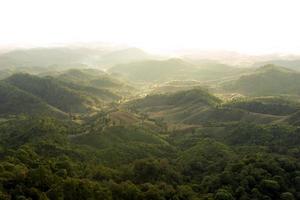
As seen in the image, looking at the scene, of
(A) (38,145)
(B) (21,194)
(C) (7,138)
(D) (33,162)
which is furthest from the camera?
(C) (7,138)

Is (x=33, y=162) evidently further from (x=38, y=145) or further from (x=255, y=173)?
(x=255, y=173)

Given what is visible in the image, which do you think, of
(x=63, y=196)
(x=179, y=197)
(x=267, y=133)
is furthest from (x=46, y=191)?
(x=267, y=133)

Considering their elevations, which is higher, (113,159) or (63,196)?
(63,196)

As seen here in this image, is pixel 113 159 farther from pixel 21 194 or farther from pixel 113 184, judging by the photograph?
pixel 21 194

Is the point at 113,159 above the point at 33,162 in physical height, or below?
below

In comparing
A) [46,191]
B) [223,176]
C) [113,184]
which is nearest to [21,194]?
[46,191]

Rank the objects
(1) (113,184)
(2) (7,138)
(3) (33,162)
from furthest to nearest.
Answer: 1. (2) (7,138)
2. (3) (33,162)
3. (1) (113,184)

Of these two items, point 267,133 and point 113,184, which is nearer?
point 113,184

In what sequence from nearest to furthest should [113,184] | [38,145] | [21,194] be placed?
[21,194] → [113,184] → [38,145]

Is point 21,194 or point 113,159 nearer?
point 21,194

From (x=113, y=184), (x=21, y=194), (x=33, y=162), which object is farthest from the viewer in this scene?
(x=33, y=162)
